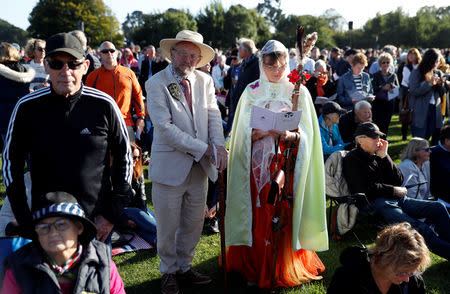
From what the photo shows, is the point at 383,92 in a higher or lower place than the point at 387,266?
higher

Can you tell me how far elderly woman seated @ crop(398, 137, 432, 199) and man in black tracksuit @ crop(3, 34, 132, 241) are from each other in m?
4.12

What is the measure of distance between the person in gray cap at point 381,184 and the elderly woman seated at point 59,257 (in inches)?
130

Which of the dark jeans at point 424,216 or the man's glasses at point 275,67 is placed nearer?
the man's glasses at point 275,67

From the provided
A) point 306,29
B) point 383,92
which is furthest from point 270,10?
point 383,92

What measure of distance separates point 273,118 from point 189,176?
2.93 ft

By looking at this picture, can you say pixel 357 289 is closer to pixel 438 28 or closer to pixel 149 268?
pixel 149 268

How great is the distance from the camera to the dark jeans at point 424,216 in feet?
13.8

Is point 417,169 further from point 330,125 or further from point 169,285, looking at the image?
point 169,285

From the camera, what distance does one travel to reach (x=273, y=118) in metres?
3.31

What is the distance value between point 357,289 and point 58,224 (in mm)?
1802

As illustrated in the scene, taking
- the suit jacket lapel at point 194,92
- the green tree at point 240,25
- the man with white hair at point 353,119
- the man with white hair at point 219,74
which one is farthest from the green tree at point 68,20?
the suit jacket lapel at point 194,92

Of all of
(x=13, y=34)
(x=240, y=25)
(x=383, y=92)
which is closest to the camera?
(x=383, y=92)

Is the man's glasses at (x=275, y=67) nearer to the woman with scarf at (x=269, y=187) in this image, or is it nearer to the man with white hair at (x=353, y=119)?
the woman with scarf at (x=269, y=187)

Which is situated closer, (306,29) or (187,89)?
(187,89)
